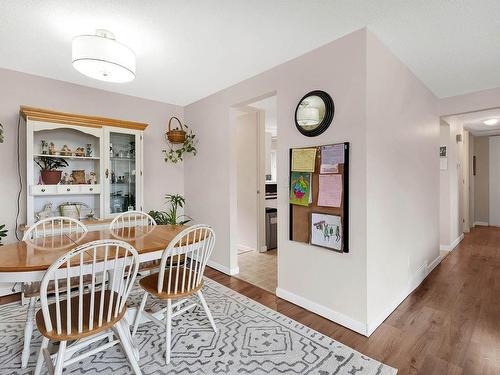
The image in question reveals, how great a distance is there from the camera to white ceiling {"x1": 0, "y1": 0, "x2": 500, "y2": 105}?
1.71 m

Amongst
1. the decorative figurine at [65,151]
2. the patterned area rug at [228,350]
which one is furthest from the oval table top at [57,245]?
the decorative figurine at [65,151]

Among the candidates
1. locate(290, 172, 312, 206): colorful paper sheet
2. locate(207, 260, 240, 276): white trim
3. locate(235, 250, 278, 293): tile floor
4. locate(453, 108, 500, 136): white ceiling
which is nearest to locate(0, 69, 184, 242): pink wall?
locate(207, 260, 240, 276): white trim

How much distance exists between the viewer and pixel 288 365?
164 centimetres

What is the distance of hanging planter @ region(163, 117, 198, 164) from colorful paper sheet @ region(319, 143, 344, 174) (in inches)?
82.9

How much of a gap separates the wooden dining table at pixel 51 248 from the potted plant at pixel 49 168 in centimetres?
102

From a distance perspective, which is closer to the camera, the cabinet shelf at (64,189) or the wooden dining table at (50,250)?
the wooden dining table at (50,250)

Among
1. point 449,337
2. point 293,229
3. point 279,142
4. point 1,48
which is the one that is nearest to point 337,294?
point 293,229

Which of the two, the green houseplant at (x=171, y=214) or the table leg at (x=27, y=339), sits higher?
the green houseplant at (x=171, y=214)

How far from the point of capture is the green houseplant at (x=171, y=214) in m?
3.34

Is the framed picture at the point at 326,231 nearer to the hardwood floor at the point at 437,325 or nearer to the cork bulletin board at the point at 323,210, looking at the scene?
the cork bulletin board at the point at 323,210

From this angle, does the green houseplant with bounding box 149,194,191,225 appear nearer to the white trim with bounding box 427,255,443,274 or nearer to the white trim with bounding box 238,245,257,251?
the white trim with bounding box 238,245,257,251

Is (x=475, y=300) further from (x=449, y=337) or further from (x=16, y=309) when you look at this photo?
(x=16, y=309)

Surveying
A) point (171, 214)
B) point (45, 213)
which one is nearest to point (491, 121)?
point (171, 214)

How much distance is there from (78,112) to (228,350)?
10.0ft
